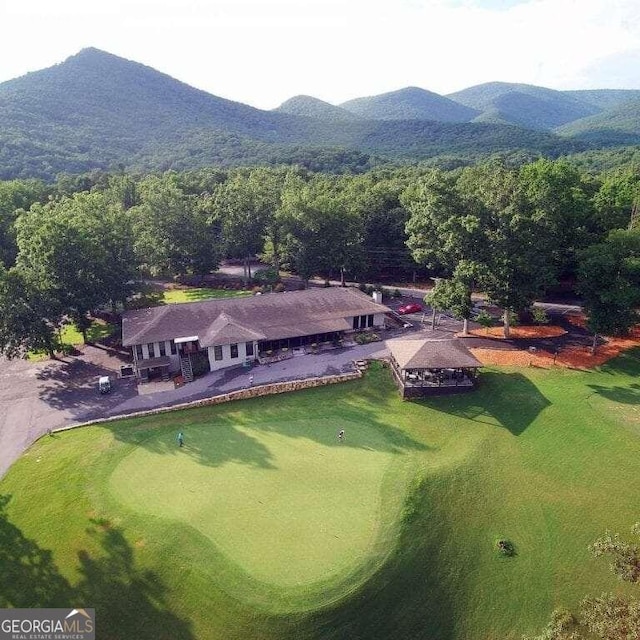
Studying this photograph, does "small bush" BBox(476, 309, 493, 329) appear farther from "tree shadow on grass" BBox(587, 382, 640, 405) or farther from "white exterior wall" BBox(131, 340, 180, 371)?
"white exterior wall" BBox(131, 340, 180, 371)

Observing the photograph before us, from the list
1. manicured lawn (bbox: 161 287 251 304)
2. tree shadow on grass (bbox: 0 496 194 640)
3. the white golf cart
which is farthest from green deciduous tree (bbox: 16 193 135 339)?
tree shadow on grass (bbox: 0 496 194 640)

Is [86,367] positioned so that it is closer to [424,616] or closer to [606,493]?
[424,616]

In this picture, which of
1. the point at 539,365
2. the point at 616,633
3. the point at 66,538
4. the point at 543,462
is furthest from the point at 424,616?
the point at 539,365

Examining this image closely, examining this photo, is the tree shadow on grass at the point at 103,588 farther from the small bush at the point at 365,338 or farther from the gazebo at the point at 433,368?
the small bush at the point at 365,338

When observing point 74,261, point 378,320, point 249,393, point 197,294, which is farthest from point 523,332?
point 74,261

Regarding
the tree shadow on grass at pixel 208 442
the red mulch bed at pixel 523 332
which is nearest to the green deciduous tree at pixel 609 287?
the red mulch bed at pixel 523 332
